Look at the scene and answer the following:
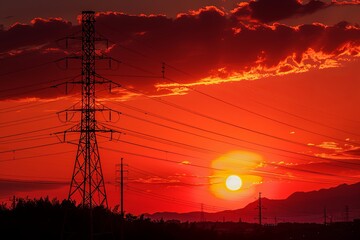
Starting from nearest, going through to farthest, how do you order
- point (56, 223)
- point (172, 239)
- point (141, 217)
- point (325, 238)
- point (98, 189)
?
point (98, 189), point (56, 223), point (172, 239), point (141, 217), point (325, 238)

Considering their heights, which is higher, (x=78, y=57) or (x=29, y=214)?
(x=78, y=57)

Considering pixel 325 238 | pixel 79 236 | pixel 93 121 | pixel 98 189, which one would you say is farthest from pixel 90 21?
pixel 325 238

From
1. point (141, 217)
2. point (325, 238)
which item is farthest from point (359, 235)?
point (141, 217)

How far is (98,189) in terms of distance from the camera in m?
69.1

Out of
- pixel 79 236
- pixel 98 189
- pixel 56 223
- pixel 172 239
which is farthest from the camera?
pixel 172 239

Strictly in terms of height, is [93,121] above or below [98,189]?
above

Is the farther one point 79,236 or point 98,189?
point 79,236

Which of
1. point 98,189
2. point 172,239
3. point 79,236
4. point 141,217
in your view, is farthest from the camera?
point 141,217

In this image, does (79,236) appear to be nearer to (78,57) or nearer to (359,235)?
(78,57)

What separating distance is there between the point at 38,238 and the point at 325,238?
206ft

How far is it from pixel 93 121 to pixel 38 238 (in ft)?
58.9

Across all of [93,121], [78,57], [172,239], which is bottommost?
[172,239]

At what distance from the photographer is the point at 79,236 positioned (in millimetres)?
81125

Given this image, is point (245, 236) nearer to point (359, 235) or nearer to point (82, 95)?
point (359, 235)
